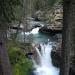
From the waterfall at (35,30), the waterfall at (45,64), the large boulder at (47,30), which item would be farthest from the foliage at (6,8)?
the waterfall at (35,30)

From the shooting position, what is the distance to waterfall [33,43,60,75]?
1482 cm

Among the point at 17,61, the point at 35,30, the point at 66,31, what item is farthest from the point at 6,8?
the point at 35,30

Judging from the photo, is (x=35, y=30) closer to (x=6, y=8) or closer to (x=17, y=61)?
(x=17, y=61)

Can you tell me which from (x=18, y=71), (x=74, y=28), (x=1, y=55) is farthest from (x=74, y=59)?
(x=1, y=55)

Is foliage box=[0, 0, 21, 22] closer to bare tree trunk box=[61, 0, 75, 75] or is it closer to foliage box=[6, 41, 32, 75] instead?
bare tree trunk box=[61, 0, 75, 75]

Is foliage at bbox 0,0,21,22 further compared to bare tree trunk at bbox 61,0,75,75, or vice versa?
foliage at bbox 0,0,21,22

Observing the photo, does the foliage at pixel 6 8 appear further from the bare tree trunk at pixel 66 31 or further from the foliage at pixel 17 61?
the foliage at pixel 17 61

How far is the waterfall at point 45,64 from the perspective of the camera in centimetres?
1482

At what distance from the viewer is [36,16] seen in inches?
1000

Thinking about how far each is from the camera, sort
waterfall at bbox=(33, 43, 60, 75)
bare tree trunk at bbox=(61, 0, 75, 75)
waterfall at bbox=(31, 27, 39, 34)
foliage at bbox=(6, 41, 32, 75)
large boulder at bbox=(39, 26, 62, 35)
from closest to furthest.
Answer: bare tree trunk at bbox=(61, 0, 75, 75), foliage at bbox=(6, 41, 32, 75), waterfall at bbox=(33, 43, 60, 75), large boulder at bbox=(39, 26, 62, 35), waterfall at bbox=(31, 27, 39, 34)

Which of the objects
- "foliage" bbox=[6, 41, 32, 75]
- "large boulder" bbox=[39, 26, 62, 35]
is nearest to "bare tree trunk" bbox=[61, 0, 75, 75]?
"foliage" bbox=[6, 41, 32, 75]

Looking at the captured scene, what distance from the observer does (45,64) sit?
15.9m

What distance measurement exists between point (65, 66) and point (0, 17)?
85.7 inches

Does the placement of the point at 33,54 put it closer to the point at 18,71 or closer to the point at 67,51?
the point at 18,71
